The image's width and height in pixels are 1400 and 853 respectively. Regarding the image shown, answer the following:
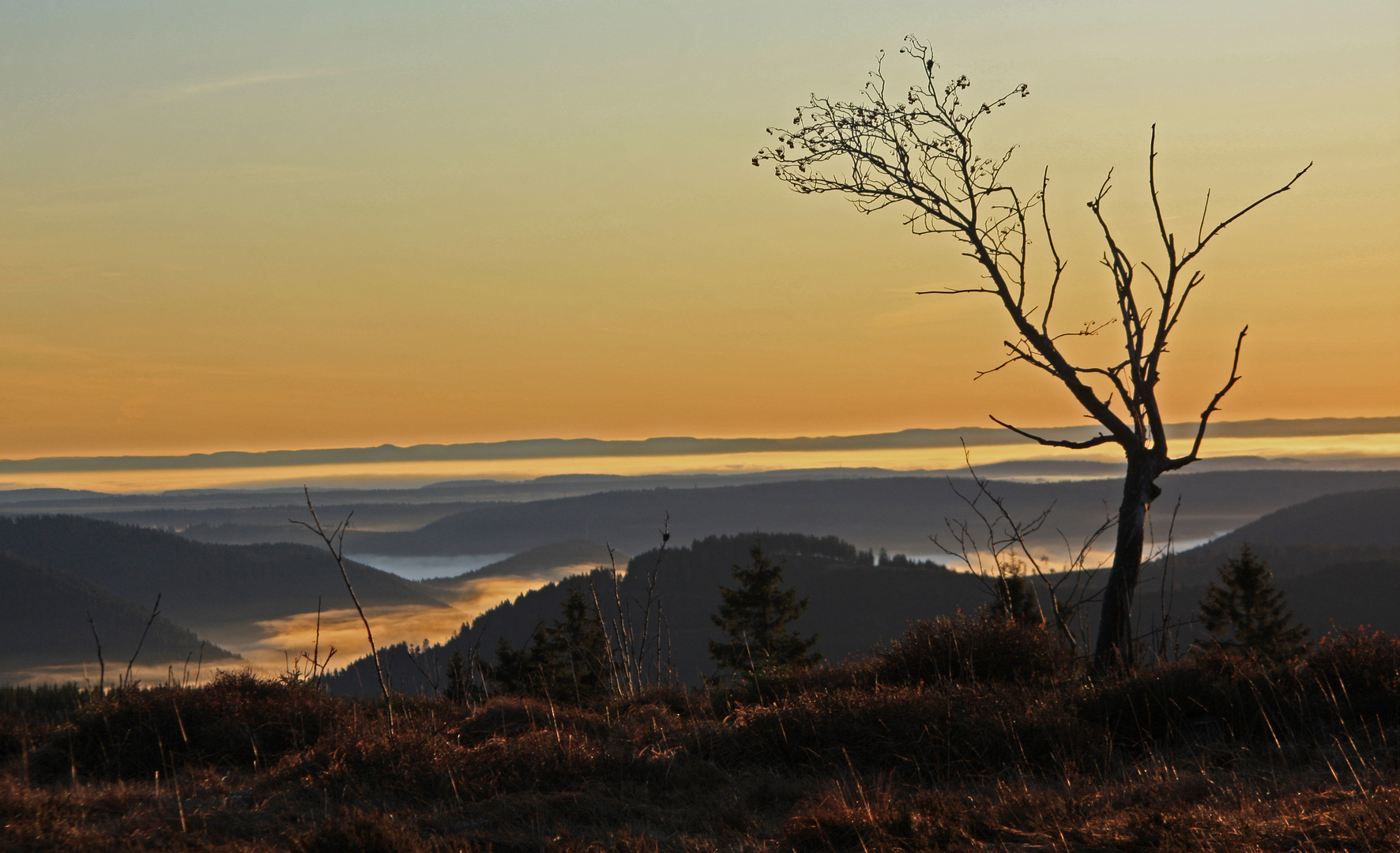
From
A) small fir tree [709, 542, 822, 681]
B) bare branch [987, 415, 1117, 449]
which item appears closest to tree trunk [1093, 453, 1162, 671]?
bare branch [987, 415, 1117, 449]

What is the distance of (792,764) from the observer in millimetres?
7801

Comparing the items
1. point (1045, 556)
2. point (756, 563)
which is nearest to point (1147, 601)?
point (756, 563)

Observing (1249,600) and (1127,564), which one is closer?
(1127,564)

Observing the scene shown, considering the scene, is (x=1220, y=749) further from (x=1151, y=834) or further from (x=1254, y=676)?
(x=1151, y=834)

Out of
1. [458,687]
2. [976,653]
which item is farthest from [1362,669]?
[458,687]

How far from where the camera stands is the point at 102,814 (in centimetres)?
614

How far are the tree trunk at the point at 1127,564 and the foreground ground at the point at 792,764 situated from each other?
0.70m

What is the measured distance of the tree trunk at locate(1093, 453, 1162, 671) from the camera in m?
11.0

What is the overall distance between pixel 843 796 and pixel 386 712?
5024mm

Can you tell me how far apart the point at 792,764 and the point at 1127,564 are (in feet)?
18.0

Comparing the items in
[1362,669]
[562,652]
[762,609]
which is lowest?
[562,652]

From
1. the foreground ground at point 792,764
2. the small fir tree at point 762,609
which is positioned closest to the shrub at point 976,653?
the foreground ground at point 792,764

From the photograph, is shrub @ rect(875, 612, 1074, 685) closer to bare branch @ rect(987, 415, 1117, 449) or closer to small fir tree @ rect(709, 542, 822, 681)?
bare branch @ rect(987, 415, 1117, 449)

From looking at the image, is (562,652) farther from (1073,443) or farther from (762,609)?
(1073,443)
